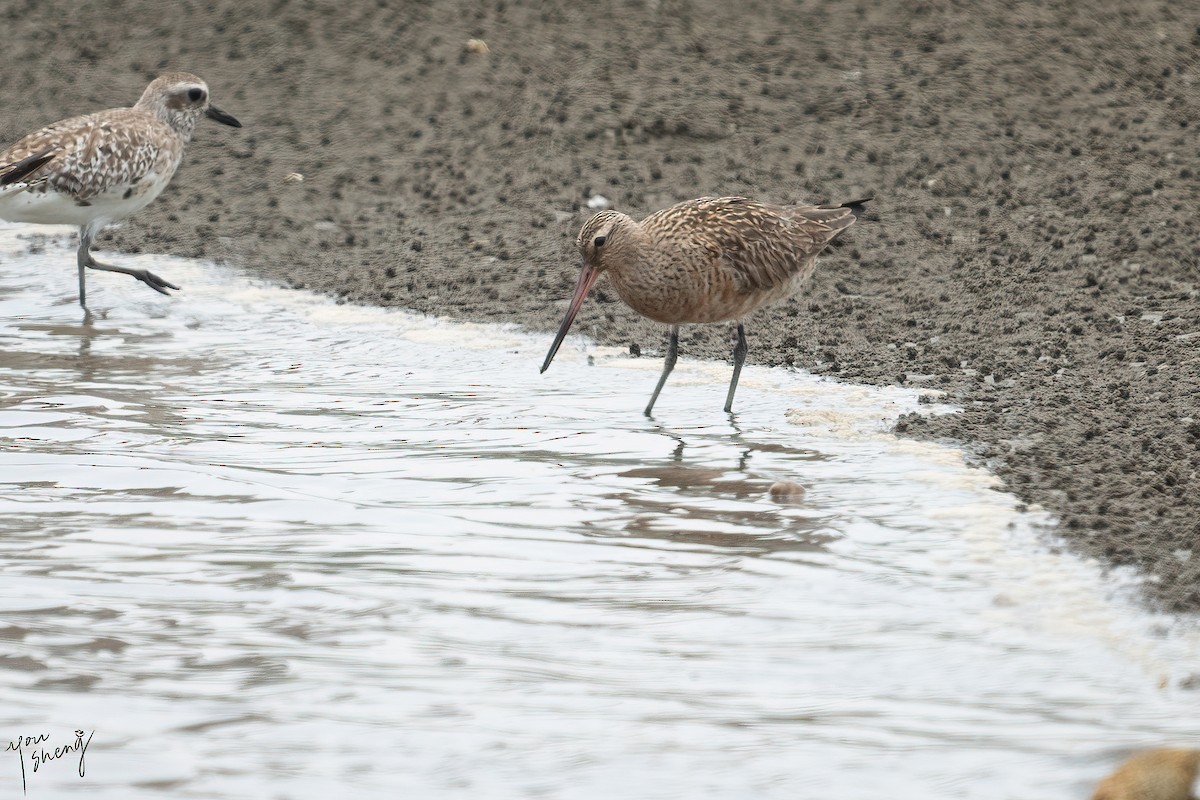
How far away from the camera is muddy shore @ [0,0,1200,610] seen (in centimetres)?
740

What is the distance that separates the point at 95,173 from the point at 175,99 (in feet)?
3.98

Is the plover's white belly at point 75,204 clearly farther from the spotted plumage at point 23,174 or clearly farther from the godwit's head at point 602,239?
the godwit's head at point 602,239

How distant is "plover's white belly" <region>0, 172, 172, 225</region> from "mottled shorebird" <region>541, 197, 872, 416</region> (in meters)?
3.46

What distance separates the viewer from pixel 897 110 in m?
11.1

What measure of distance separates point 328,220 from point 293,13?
383 centimetres

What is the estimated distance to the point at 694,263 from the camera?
7.04 meters

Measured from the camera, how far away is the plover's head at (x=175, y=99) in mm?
10023

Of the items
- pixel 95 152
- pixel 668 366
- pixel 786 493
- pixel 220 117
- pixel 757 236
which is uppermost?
pixel 220 117

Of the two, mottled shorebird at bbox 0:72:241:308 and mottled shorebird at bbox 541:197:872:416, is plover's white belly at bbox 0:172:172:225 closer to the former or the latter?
mottled shorebird at bbox 0:72:241:308

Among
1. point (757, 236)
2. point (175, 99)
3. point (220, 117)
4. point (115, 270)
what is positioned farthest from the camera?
point (220, 117)

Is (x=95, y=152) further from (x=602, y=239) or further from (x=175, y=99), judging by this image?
(x=602, y=239)

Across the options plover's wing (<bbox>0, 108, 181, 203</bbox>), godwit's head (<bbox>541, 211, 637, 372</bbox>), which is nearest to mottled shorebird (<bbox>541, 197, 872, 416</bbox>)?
godwit's head (<bbox>541, 211, 637, 372</bbox>)

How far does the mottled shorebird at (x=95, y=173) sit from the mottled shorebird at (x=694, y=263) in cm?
305
